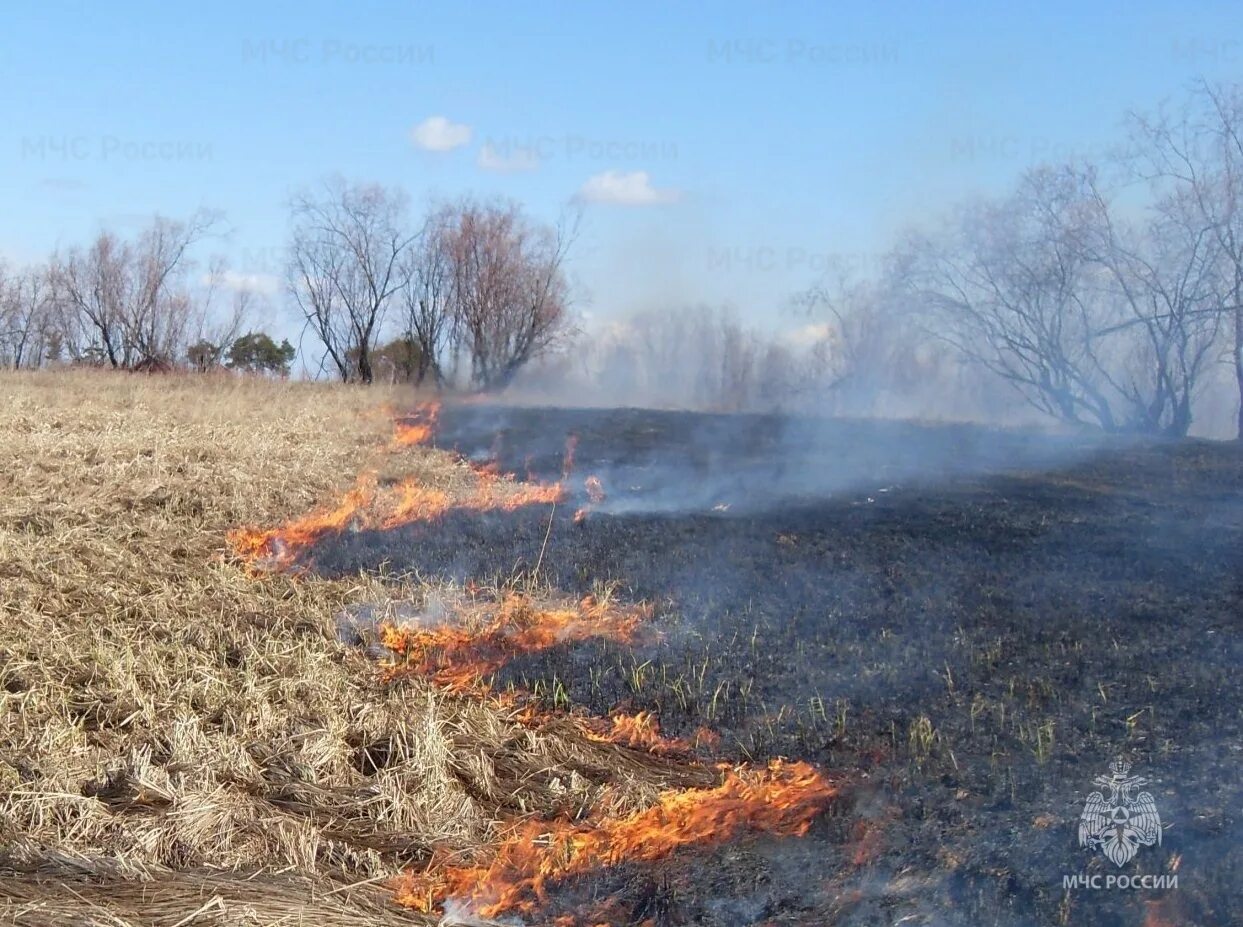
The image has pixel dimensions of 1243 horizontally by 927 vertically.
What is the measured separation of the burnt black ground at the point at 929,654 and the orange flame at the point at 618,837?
0.14 metres

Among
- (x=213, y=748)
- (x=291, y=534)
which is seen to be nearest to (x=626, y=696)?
→ (x=213, y=748)

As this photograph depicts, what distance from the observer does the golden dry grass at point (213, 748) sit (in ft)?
13.2

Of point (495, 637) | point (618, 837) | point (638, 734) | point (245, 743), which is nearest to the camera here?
point (618, 837)

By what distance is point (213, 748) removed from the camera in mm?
5164

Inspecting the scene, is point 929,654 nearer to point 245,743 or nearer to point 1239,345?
point 245,743

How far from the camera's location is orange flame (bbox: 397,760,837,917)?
161 inches

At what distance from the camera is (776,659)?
626 centimetres

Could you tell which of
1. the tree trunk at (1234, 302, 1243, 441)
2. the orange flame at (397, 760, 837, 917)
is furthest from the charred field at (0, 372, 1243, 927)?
the tree trunk at (1234, 302, 1243, 441)

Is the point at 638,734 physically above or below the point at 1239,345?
below

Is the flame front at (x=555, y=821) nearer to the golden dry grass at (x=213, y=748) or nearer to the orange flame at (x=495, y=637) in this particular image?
the orange flame at (x=495, y=637)

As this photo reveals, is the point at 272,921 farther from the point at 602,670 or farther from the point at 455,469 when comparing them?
the point at 455,469

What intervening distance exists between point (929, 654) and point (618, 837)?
2.37 meters

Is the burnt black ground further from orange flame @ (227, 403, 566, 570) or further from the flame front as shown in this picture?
orange flame @ (227, 403, 566, 570)

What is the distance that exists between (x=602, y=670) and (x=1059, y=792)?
112 inches
